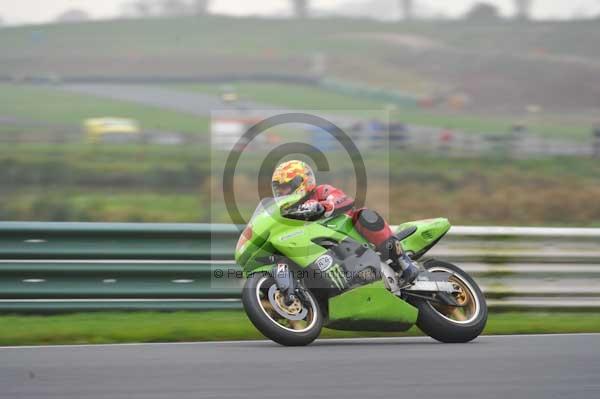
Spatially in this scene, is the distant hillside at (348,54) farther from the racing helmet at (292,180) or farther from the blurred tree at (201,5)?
the racing helmet at (292,180)

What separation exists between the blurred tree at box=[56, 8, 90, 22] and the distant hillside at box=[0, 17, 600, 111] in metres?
3.34

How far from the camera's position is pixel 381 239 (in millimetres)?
7777


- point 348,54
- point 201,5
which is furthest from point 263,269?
point 201,5

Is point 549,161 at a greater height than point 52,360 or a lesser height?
lesser

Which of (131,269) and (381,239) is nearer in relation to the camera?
(381,239)

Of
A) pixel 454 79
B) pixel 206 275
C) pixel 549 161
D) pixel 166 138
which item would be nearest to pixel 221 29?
A: pixel 454 79

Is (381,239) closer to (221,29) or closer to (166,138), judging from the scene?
(166,138)

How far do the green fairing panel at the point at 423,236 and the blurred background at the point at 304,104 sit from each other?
34.7 ft

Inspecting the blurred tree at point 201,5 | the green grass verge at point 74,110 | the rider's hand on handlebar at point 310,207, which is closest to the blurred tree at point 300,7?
the blurred tree at point 201,5

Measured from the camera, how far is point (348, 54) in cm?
6462

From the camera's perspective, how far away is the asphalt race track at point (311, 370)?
226 inches

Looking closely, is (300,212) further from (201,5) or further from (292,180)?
(201,5)

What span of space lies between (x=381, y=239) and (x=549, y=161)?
22418 millimetres

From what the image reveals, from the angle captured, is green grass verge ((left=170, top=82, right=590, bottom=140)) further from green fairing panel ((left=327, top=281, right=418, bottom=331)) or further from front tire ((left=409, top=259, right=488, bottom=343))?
green fairing panel ((left=327, top=281, right=418, bottom=331))
